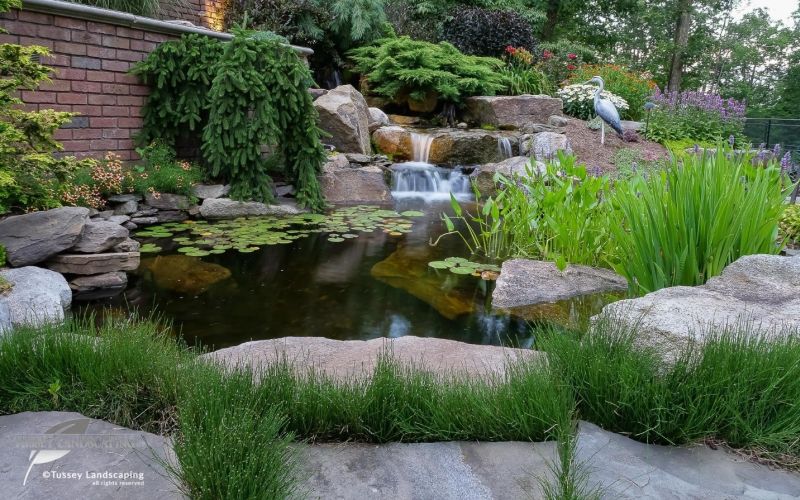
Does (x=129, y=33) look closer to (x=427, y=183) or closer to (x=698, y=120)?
(x=427, y=183)

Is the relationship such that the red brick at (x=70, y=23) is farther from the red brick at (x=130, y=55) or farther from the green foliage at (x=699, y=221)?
the green foliage at (x=699, y=221)

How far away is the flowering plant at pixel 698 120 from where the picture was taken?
1150 centimetres

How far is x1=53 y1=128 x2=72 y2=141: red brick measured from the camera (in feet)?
21.3

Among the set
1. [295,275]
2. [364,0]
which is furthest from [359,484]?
[364,0]

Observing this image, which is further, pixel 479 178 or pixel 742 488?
pixel 479 178

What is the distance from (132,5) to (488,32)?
8.95 meters

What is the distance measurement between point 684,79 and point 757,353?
2518cm

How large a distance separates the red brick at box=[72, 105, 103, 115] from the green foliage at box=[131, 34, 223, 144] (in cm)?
59

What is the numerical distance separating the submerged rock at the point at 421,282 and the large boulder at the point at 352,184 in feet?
9.24

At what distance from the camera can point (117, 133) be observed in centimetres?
721

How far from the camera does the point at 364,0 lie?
523 inches

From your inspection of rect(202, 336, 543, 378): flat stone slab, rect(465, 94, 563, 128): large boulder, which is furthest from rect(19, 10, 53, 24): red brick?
rect(465, 94, 563, 128): large boulder

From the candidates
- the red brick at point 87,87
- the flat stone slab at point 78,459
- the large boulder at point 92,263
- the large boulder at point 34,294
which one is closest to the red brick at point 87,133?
the red brick at point 87,87

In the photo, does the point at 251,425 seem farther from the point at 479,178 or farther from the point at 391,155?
the point at 391,155
